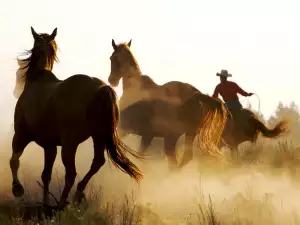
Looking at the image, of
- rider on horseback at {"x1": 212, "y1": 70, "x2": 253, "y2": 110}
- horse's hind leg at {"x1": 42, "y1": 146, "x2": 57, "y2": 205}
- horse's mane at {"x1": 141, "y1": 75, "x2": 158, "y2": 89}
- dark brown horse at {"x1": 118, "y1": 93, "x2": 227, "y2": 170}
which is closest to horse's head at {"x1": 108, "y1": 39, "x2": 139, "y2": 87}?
horse's mane at {"x1": 141, "y1": 75, "x2": 158, "y2": 89}

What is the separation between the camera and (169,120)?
10102 mm

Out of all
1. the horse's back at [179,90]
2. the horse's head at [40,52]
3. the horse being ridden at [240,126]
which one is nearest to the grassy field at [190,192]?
the horse being ridden at [240,126]

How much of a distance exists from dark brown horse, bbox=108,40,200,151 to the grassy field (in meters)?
1.09

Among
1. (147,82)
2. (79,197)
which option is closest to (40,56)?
(79,197)

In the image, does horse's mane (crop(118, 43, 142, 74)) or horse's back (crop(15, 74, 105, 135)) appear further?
horse's mane (crop(118, 43, 142, 74))

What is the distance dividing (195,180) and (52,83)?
3.82 meters

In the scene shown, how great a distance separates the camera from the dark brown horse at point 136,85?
1016 cm

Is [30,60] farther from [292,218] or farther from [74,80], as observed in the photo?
[292,218]

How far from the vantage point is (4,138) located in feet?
47.4

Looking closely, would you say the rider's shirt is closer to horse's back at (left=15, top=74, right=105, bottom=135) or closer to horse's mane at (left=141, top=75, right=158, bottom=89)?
horse's mane at (left=141, top=75, right=158, bottom=89)

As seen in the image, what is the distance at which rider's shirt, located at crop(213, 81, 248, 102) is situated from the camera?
11.8 metres

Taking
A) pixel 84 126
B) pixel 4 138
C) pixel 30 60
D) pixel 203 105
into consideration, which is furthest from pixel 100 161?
pixel 4 138

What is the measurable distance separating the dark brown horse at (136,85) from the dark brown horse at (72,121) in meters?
3.04

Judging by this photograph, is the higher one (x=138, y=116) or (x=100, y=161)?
(x=138, y=116)
